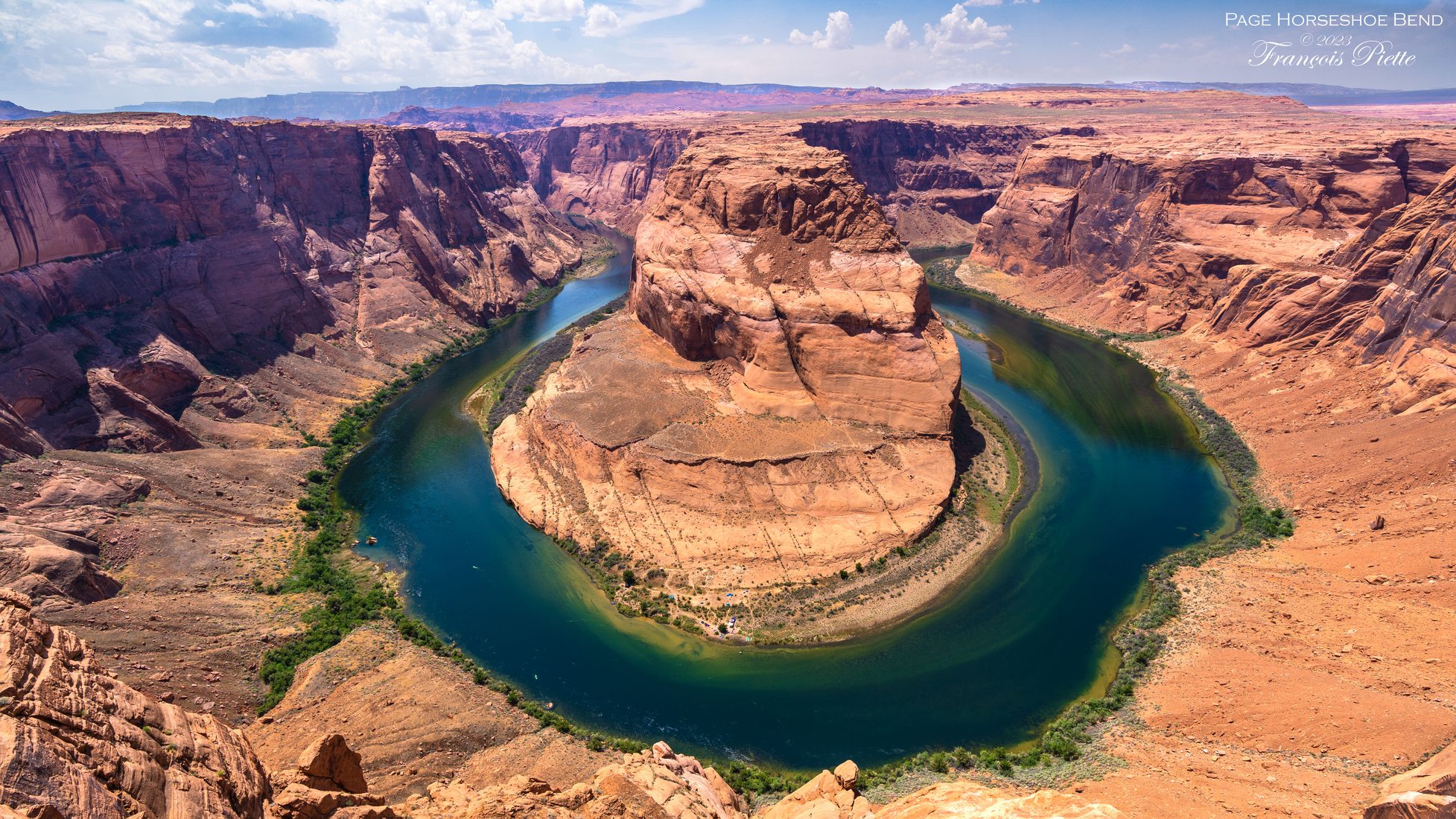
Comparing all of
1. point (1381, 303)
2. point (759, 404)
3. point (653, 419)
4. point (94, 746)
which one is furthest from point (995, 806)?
point (1381, 303)

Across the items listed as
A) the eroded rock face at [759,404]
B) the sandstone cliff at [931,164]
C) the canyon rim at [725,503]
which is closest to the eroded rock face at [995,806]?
the canyon rim at [725,503]

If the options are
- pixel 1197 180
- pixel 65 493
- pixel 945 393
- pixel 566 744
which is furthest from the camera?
pixel 1197 180

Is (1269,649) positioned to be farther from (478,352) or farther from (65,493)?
(478,352)

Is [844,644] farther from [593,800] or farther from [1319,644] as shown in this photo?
[1319,644]

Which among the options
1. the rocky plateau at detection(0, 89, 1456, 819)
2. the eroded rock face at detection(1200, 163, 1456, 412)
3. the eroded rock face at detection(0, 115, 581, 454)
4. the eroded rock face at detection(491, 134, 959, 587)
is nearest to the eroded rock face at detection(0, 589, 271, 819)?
the rocky plateau at detection(0, 89, 1456, 819)

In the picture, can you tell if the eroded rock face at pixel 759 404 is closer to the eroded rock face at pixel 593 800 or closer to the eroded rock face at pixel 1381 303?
the eroded rock face at pixel 593 800

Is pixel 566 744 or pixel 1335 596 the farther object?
pixel 1335 596

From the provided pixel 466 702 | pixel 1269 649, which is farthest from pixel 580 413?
pixel 1269 649
